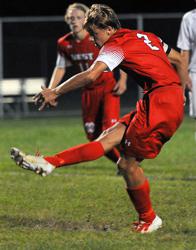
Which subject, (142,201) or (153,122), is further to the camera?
(142,201)

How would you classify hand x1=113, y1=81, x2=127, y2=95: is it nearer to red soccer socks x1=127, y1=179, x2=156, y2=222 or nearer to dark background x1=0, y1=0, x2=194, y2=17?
red soccer socks x1=127, y1=179, x2=156, y2=222

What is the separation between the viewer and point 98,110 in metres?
11.7

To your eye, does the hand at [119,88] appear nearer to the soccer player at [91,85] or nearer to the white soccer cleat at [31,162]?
the soccer player at [91,85]

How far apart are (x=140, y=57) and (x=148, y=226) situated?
137cm

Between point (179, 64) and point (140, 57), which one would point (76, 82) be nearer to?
point (140, 57)

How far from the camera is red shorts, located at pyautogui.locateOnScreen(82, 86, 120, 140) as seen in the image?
1166 cm

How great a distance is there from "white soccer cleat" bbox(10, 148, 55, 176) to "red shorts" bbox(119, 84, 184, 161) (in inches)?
32.5

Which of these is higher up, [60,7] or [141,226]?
[141,226]

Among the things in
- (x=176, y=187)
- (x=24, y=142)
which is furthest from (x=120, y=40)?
(x=24, y=142)

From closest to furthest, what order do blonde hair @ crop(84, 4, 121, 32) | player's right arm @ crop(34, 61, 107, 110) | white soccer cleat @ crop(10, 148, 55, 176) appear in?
white soccer cleat @ crop(10, 148, 55, 176)
player's right arm @ crop(34, 61, 107, 110)
blonde hair @ crop(84, 4, 121, 32)

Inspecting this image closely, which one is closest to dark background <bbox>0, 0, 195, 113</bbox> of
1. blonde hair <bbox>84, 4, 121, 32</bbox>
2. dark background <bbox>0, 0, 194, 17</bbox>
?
dark background <bbox>0, 0, 194, 17</bbox>

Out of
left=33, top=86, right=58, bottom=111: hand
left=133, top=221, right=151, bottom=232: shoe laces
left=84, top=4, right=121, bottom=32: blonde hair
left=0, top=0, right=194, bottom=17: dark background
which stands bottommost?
left=0, top=0, right=194, bottom=17: dark background

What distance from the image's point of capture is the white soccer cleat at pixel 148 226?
26.1ft

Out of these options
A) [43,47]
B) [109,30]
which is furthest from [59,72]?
[43,47]
